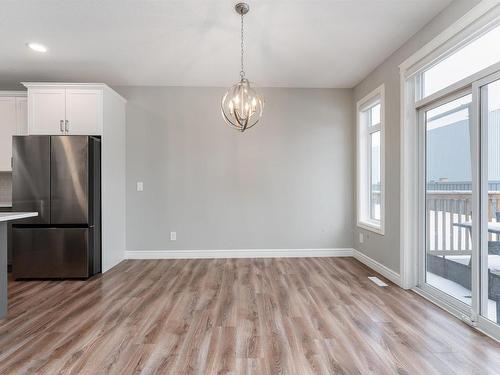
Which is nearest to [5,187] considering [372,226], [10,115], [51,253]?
[10,115]

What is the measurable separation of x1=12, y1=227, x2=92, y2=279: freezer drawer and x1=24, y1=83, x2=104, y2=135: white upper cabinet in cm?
132

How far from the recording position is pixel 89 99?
3486 millimetres

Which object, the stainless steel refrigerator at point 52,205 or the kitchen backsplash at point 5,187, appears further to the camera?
the kitchen backsplash at point 5,187

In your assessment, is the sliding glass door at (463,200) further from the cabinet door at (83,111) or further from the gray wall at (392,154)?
the cabinet door at (83,111)

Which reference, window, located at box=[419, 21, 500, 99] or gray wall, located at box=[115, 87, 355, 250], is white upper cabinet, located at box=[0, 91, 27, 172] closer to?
gray wall, located at box=[115, 87, 355, 250]

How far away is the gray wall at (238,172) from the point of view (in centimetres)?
420

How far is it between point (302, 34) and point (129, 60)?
2157mm

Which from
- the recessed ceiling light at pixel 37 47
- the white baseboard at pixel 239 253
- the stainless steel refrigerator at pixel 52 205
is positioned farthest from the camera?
the white baseboard at pixel 239 253

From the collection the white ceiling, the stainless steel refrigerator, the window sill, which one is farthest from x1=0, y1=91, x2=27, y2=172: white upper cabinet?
the window sill

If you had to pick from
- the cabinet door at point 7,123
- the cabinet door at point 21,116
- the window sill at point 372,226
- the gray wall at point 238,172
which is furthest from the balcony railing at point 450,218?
the cabinet door at point 7,123

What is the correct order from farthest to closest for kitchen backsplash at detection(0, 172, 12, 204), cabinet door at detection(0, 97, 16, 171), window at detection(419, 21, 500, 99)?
kitchen backsplash at detection(0, 172, 12, 204)
cabinet door at detection(0, 97, 16, 171)
window at detection(419, 21, 500, 99)

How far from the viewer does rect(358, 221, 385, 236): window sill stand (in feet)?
11.3

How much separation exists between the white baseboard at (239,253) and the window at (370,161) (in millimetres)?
705

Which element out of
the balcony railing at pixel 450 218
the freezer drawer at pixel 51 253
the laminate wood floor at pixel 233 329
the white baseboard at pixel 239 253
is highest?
the balcony railing at pixel 450 218
